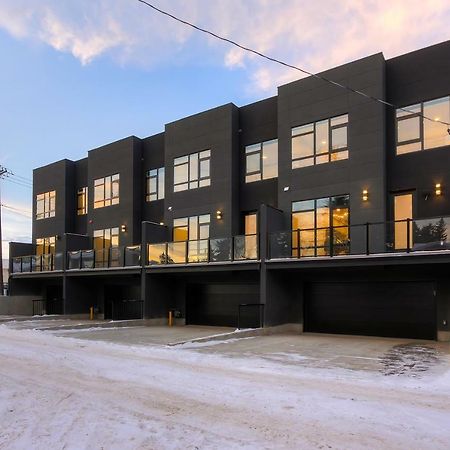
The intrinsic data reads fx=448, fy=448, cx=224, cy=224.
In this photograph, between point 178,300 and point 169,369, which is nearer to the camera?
point 169,369

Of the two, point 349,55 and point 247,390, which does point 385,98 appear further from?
point 247,390

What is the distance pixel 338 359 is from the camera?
11.2 m

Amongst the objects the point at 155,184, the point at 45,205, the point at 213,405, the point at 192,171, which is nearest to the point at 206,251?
the point at 192,171

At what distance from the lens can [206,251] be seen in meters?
19.6

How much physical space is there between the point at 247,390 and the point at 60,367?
4439 mm

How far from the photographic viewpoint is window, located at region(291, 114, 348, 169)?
60.2 ft

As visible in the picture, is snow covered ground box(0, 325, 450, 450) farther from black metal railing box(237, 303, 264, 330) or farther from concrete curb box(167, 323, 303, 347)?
black metal railing box(237, 303, 264, 330)

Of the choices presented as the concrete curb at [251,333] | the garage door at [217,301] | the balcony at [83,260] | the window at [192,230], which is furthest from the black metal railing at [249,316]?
the balcony at [83,260]

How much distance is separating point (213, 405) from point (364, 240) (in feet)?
34.8

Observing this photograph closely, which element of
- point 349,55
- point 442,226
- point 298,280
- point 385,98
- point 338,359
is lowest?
point 338,359

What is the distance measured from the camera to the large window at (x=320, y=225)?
52.9 ft

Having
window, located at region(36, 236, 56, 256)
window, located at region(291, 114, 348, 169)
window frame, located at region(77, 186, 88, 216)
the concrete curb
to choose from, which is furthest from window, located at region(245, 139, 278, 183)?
window, located at region(36, 236, 56, 256)

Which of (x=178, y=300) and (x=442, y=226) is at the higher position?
(x=442, y=226)

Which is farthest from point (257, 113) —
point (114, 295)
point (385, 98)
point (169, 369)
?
point (169, 369)
